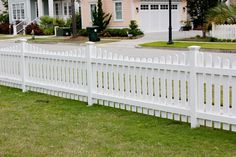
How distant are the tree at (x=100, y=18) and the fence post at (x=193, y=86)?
3280 centimetres

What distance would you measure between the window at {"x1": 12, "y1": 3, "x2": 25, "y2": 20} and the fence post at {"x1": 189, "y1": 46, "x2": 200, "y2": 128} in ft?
156

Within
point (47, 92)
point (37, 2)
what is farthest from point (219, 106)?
point (37, 2)

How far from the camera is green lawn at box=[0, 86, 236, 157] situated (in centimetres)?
674

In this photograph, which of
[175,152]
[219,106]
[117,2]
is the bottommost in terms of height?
[175,152]

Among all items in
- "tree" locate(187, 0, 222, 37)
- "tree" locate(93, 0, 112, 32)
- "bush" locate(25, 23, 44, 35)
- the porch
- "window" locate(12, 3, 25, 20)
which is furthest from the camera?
"window" locate(12, 3, 25, 20)

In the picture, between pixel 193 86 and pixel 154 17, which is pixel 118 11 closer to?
pixel 154 17

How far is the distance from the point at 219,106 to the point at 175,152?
132 cm

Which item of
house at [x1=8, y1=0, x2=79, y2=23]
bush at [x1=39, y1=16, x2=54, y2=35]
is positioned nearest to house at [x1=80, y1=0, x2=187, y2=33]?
bush at [x1=39, y1=16, x2=54, y2=35]

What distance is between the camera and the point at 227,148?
22.1 ft

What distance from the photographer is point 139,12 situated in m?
40.4

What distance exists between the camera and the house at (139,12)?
40.1 metres

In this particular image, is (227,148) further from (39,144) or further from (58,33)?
(58,33)

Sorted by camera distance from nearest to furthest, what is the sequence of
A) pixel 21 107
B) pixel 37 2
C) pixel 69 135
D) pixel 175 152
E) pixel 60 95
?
pixel 175 152 < pixel 69 135 < pixel 21 107 < pixel 60 95 < pixel 37 2

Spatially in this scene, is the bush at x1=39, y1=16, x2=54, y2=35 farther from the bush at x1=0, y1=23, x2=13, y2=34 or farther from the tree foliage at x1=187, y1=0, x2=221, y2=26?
the tree foliage at x1=187, y1=0, x2=221, y2=26
